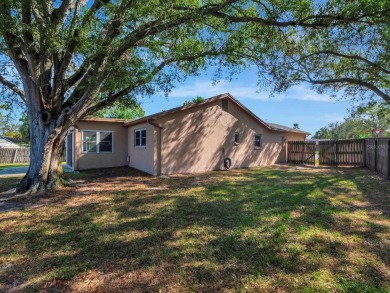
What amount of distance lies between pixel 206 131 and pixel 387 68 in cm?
887

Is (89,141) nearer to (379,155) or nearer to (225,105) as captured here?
(225,105)

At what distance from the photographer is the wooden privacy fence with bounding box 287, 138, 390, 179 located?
11.2 meters

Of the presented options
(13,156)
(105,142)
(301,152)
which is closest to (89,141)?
(105,142)

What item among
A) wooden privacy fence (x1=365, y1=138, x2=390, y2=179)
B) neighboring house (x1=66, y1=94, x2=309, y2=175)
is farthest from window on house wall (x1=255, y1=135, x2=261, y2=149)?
wooden privacy fence (x1=365, y1=138, x2=390, y2=179)

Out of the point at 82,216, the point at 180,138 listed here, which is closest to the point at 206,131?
the point at 180,138

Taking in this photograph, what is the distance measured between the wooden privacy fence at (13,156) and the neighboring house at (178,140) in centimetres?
1304

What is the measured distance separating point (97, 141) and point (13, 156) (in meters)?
15.9

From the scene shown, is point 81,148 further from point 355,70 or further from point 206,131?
point 355,70

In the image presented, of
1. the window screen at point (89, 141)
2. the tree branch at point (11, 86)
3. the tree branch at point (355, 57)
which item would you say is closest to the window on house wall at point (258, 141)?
the tree branch at point (355, 57)

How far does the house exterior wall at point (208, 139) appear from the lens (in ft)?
40.1

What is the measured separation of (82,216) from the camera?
5.37m

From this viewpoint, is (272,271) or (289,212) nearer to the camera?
(272,271)

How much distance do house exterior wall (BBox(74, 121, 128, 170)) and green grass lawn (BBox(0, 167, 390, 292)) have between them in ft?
23.7

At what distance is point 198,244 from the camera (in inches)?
153
